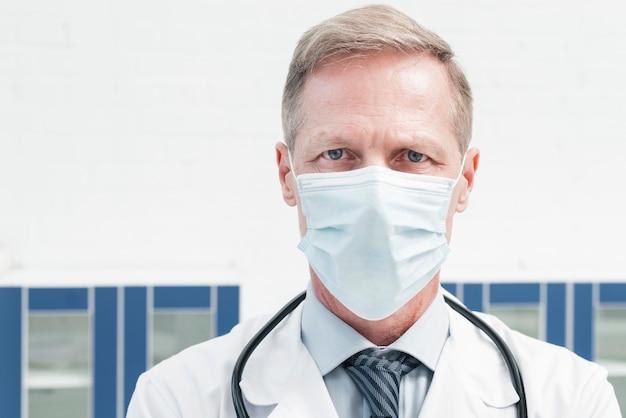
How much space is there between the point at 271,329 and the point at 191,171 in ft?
4.35

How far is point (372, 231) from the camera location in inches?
43.6

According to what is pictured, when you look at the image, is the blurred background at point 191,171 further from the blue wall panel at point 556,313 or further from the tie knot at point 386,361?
the tie knot at point 386,361

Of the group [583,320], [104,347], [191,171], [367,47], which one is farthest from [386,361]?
[583,320]

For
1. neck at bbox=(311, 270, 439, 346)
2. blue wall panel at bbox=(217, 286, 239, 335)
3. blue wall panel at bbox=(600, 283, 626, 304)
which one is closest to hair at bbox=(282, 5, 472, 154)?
neck at bbox=(311, 270, 439, 346)

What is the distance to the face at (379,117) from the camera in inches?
43.1

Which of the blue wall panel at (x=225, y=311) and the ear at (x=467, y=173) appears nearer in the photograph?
the ear at (x=467, y=173)

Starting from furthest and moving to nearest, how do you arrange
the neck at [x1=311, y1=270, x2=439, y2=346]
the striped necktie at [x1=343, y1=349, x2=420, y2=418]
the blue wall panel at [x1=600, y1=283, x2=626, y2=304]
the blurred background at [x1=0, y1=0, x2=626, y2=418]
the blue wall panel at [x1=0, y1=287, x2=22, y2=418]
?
the blue wall panel at [x1=600, y1=283, x2=626, y2=304], the blurred background at [x1=0, y1=0, x2=626, y2=418], the blue wall panel at [x1=0, y1=287, x2=22, y2=418], the neck at [x1=311, y1=270, x2=439, y2=346], the striped necktie at [x1=343, y1=349, x2=420, y2=418]

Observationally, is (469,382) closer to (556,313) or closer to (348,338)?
(348,338)

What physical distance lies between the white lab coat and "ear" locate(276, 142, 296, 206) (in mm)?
208

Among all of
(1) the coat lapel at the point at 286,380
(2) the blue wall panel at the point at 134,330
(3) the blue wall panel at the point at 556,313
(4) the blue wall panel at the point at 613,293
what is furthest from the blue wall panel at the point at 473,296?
(1) the coat lapel at the point at 286,380

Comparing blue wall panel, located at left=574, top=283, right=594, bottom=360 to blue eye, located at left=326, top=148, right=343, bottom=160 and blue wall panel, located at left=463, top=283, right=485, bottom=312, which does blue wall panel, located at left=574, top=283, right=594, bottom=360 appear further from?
blue eye, located at left=326, top=148, right=343, bottom=160

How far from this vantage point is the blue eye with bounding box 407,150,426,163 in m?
1.13

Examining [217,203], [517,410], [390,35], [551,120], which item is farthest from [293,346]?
[551,120]

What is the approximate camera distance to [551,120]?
2.64 m
